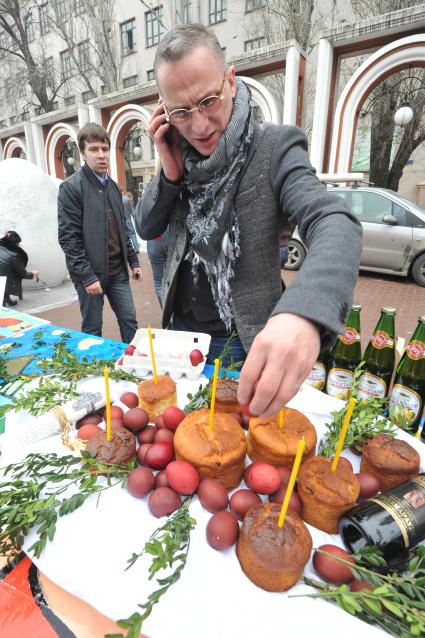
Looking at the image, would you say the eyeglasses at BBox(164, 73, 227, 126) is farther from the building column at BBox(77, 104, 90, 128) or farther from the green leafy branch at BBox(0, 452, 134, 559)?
the building column at BBox(77, 104, 90, 128)

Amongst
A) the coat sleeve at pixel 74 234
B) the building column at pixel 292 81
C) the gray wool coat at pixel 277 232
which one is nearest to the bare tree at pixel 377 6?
the building column at pixel 292 81

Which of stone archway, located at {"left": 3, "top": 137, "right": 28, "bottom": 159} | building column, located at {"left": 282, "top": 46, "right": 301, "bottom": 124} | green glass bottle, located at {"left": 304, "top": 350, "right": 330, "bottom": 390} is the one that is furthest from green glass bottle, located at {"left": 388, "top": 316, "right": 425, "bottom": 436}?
stone archway, located at {"left": 3, "top": 137, "right": 28, "bottom": 159}

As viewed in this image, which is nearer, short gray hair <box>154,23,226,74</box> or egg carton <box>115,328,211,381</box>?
short gray hair <box>154,23,226,74</box>

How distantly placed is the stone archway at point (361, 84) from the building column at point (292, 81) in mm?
1010

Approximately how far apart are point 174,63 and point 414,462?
144 cm

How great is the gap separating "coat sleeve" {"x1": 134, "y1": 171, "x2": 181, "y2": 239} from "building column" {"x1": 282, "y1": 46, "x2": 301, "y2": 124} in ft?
25.1

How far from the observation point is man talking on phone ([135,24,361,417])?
743mm

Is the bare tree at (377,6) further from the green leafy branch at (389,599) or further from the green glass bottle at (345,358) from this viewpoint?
the green leafy branch at (389,599)

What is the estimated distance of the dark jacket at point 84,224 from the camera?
3230 mm

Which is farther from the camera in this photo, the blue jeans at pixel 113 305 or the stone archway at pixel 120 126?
the stone archway at pixel 120 126

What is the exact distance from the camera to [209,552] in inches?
34.8

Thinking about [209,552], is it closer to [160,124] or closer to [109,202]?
[160,124]

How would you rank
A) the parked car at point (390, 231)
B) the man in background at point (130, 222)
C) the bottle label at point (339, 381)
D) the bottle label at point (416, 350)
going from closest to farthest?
the bottle label at point (416, 350) → the bottle label at point (339, 381) → the man in background at point (130, 222) → the parked car at point (390, 231)

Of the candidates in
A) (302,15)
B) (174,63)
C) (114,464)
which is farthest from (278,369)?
(302,15)
